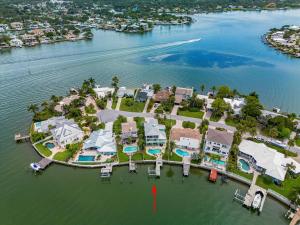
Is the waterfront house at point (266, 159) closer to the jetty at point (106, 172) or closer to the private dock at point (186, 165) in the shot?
the private dock at point (186, 165)

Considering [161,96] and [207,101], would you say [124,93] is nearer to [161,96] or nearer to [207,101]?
[161,96]

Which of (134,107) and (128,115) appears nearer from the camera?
(128,115)

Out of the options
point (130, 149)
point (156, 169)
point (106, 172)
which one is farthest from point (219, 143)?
point (106, 172)

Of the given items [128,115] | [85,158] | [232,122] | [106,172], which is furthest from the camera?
[128,115]

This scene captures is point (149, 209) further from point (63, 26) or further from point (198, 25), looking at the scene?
point (198, 25)

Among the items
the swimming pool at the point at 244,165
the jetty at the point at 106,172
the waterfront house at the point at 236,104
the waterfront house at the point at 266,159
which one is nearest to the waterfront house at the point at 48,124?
the jetty at the point at 106,172

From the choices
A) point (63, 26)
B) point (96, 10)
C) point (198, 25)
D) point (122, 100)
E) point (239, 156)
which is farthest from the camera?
point (96, 10)

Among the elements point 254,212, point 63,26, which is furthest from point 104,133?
point 63,26
